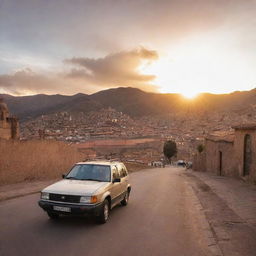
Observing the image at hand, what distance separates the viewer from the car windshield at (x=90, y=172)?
10.4 m

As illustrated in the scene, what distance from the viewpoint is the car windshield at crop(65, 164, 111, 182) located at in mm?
10438

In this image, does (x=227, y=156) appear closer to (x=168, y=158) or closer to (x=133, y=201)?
(x=133, y=201)

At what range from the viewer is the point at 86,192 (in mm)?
8898

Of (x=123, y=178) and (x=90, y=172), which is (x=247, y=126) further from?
(x=90, y=172)

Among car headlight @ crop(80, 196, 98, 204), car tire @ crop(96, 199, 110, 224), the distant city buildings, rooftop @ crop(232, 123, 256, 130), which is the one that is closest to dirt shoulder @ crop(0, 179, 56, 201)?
car tire @ crop(96, 199, 110, 224)

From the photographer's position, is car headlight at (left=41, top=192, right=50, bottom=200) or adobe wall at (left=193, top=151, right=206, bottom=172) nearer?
car headlight at (left=41, top=192, right=50, bottom=200)

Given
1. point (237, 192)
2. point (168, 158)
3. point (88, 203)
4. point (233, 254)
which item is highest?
point (88, 203)

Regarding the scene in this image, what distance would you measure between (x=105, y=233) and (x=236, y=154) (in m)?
→ 19.6

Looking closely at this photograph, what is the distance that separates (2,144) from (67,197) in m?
10.4

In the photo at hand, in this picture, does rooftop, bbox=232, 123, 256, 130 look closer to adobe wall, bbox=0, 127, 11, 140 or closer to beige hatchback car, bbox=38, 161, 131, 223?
beige hatchback car, bbox=38, 161, 131, 223

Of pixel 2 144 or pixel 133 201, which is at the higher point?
pixel 2 144

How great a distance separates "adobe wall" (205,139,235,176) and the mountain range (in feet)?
263

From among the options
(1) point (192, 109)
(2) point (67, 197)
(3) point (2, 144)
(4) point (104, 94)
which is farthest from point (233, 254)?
(4) point (104, 94)

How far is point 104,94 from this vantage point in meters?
143
